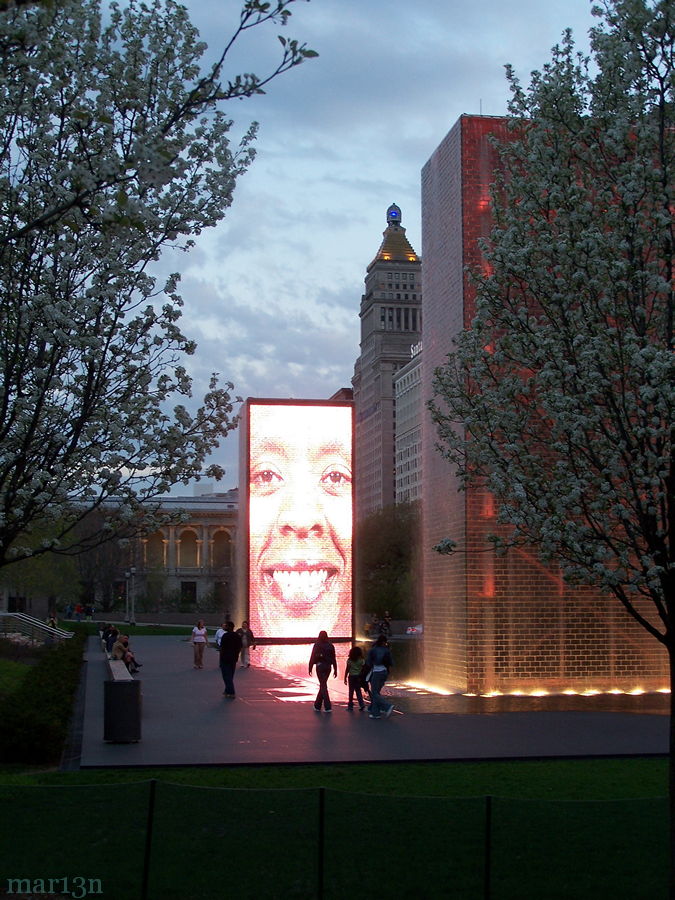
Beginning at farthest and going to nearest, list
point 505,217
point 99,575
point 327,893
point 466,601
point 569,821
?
point 99,575 → point 466,601 → point 505,217 → point 569,821 → point 327,893

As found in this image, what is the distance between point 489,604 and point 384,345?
484ft

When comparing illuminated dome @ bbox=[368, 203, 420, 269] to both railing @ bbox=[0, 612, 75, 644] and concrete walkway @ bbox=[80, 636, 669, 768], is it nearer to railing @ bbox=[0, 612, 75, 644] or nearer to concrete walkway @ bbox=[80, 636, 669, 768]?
railing @ bbox=[0, 612, 75, 644]

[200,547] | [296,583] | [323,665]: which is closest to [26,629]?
[296,583]

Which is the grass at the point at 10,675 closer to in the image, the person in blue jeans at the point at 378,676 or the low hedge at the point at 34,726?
the low hedge at the point at 34,726

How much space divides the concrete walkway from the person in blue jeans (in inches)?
10.4

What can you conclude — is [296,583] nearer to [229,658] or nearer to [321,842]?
[229,658]

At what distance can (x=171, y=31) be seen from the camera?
37.0ft

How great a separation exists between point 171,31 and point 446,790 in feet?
31.1

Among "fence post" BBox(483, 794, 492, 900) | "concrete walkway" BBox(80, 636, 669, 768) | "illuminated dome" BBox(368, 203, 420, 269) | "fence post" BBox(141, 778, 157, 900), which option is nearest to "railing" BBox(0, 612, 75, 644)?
"concrete walkway" BBox(80, 636, 669, 768)

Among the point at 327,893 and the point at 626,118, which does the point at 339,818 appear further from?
the point at 626,118

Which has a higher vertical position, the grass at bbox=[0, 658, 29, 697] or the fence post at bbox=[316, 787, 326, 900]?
the fence post at bbox=[316, 787, 326, 900]

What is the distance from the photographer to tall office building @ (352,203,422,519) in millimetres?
170625

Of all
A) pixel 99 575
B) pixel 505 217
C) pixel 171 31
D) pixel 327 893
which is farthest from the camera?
pixel 99 575

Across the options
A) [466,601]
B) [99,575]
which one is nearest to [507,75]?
[466,601]
